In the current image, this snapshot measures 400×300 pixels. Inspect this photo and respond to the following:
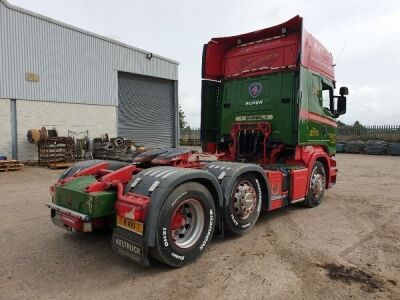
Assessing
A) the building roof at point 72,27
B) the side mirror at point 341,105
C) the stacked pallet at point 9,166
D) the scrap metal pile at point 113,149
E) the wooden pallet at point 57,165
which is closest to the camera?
the side mirror at point 341,105

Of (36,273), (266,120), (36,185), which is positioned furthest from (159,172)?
(36,185)

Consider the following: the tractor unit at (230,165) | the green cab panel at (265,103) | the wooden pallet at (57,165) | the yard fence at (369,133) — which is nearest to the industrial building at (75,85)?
the wooden pallet at (57,165)

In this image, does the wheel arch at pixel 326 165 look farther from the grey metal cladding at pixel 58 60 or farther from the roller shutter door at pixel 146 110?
the roller shutter door at pixel 146 110

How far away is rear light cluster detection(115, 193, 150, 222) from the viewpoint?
12.1 feet

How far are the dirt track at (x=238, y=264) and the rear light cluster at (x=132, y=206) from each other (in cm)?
70

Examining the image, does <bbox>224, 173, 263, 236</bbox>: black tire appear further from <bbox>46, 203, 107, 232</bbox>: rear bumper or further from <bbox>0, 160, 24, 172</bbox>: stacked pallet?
<bbox>0, 160, 24, 172</bbox>: stacked pallet

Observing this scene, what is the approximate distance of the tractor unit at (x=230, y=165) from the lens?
3.89m

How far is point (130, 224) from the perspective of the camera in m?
3.76

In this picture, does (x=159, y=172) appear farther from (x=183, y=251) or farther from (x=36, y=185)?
(x=36, y=185)

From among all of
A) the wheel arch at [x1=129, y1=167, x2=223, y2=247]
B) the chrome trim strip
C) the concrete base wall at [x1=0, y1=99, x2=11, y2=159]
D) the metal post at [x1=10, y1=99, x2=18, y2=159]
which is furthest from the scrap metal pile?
the wheel arch at [x1=129, y1=167, x2=223, y2=247]

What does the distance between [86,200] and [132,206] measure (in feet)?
2.16

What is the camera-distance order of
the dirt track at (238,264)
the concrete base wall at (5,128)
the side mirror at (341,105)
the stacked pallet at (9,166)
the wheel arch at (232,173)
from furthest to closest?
1. the concrete base wall at (5,128)
2. the stacked pallet at (9,166)
3. the side mirror at (341,105)
4. the wheel arch at (232,173)
5. the dirt track at (238,264)

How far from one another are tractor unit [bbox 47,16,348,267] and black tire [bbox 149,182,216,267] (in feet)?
0.04

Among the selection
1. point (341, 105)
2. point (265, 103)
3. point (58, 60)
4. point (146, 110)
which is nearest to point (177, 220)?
point (265, 103)
